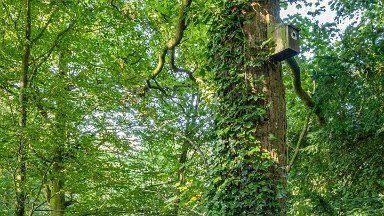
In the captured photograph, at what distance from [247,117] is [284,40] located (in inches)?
19.6

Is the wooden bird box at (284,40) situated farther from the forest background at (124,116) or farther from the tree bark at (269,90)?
the forest background at (124,116)

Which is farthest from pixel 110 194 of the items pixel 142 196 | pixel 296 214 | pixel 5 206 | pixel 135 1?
pixel 296 214

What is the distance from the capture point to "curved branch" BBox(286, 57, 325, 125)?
108 inches

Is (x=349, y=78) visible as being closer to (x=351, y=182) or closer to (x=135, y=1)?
(x=351, y=182)

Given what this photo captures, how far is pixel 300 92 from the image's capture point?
3680mm

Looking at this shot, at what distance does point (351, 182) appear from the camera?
4559 mm

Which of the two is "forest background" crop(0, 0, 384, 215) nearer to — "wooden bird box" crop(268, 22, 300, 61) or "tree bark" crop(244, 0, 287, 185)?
"tree bark" crop(244, 0, 287, 185)

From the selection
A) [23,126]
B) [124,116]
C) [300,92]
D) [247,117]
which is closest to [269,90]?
[247,117]

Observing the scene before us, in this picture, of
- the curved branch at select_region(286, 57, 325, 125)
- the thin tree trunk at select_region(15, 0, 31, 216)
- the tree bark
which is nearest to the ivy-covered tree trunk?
the tree bark

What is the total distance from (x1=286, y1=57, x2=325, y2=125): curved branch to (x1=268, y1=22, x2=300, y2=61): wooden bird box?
0.42 meters

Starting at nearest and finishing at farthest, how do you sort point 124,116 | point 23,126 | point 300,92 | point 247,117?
1. point 247,117
2. point 23,126
3. point 300,92
4. point 124,116

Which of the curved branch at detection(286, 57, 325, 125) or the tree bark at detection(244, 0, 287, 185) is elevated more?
the curved branch at detection(286, 57, 325, 125)

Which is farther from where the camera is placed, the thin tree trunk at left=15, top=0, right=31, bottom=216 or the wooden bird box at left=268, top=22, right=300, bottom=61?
the thin tree trunk at left=15, top=0, right=31, bottom=216

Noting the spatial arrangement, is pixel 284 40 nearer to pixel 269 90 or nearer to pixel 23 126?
pixel 269 90
